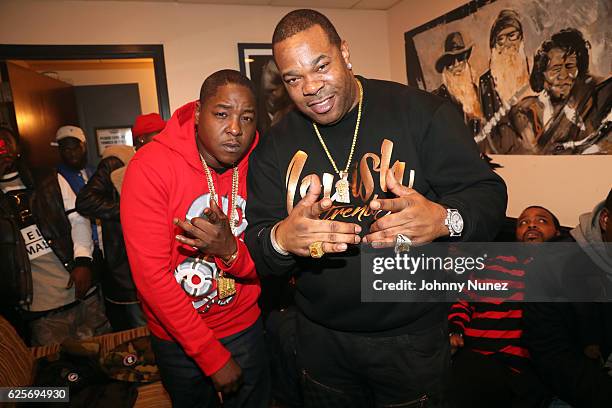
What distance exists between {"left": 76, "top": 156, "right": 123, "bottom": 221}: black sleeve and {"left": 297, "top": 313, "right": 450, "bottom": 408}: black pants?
1839 millimetres

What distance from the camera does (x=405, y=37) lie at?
4.07 m

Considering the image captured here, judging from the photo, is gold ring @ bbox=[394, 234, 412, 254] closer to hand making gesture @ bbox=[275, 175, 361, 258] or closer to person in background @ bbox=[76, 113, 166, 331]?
hand making gesture @ bbox=[275, 175, 361, 258]

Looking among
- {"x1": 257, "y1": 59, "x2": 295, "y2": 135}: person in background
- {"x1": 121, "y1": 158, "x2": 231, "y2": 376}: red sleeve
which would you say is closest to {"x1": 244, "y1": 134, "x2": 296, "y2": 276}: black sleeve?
{"x1": 121, "y1": 158, "x2": 231, "y2": 376}: red sleeve

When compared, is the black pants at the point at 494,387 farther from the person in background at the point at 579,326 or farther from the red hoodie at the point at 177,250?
the red hoodie at the point at 177,250

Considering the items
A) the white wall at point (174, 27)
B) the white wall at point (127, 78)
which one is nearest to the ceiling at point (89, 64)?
the white wall at point (127, 78)

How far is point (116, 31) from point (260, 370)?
10.5 ft

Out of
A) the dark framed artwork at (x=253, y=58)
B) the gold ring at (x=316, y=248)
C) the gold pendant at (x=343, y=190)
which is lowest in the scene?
the gold ring at (x=316, y=248)

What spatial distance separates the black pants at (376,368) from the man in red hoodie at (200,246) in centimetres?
36

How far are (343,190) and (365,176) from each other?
8 centimetres

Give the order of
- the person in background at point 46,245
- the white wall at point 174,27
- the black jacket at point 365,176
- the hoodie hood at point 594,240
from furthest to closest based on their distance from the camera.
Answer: the white wall at point 174,27 → the person in background at point 46,245 → the hoodie hood at point 594,240 → the black jacket at point 365,176

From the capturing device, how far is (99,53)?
3.51m

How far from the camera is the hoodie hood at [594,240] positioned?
1983mm

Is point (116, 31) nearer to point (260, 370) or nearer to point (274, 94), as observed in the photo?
point (274, 94)

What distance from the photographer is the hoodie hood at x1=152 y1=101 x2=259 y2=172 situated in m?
1.53
